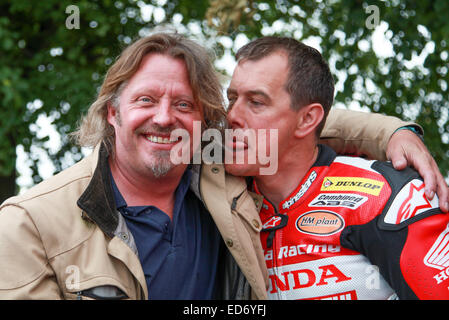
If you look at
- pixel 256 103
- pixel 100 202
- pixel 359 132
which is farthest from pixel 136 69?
pixel 359 132

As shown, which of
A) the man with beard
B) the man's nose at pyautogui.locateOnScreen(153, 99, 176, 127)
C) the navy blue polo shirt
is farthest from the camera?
the man's nose at pyautogui.locateOnScreen(153, 99, 176, 127)

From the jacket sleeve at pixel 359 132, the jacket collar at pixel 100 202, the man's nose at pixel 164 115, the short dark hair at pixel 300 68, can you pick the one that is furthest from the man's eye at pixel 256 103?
the jacket collar at pixel 100 202

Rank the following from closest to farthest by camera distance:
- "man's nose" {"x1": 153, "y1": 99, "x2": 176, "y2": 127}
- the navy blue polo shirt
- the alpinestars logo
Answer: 1. the alpinestars logo
2. the navy blue polo shirt
3. "man's nose" {"x1": 153, "y1": 99, "x2": 176, "y2": 127}

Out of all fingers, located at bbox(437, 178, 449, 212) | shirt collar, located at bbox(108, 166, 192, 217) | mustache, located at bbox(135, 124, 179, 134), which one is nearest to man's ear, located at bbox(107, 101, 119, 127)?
mustache, located at bbox(135, 124, 179, 134)

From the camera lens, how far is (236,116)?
2.80m

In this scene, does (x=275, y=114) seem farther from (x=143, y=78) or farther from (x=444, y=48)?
(x=444, y=48)

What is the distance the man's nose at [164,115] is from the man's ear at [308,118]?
0.74 metres

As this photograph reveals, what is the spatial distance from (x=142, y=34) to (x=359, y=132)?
2766 millimetres

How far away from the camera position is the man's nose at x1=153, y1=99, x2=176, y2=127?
2.58 m

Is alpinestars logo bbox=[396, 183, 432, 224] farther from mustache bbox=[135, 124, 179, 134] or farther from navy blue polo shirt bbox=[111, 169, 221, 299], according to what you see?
mustache bbox=[135, 124, 179, 134]

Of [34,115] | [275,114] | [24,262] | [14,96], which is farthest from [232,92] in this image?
[34,115]

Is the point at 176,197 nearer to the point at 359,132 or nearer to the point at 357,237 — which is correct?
the point at 357,237

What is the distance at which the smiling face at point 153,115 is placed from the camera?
2.60 meters

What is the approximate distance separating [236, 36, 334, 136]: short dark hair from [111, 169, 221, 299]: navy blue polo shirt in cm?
89
